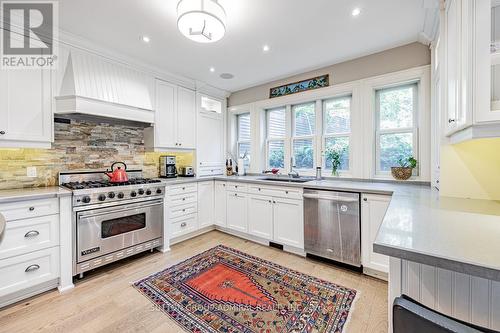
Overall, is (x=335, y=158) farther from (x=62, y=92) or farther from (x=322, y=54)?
(x=62, y=92)

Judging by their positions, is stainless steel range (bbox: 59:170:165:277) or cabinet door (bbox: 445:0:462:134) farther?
stainless steel range (bbox: 59:170:165:277)

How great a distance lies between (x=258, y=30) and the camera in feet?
7.95

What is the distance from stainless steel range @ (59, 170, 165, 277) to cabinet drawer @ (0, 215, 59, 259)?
0.17m

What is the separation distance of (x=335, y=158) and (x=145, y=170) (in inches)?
118

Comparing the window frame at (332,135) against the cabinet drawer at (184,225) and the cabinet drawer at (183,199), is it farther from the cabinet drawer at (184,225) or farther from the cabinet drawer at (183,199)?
the cabinet drawer at (184,225)

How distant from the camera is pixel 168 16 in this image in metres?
2.16

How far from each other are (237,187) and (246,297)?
1.79m

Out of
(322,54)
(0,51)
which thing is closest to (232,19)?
(322,54)

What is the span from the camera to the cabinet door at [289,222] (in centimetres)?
293

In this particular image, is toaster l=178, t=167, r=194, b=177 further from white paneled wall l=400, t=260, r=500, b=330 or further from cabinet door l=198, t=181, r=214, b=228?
white paneled wall l=400, t=260, r=500, b=330

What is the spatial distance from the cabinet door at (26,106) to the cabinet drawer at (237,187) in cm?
233

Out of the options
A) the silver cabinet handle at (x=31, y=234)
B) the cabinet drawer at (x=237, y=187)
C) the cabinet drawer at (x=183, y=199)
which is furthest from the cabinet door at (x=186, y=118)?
the silver cabinet handle at (x=31, y=234)

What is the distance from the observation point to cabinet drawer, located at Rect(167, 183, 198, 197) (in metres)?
3.26

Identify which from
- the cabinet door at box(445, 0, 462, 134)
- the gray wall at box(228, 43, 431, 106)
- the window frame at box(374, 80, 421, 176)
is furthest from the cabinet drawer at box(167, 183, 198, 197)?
the cabinet door at box(445, 0, 462, 134)
